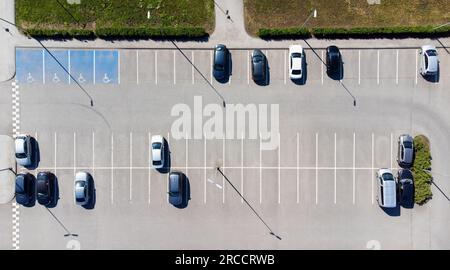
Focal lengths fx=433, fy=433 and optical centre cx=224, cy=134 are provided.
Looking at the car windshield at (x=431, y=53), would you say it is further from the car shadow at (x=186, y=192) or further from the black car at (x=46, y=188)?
the black car at (x=46, y=188)

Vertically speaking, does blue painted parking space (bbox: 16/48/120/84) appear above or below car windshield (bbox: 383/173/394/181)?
above

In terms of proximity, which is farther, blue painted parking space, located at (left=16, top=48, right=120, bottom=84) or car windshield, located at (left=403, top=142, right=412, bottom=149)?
blue painted parking space, located at (left=16, top=48, right=120, bottom=84)

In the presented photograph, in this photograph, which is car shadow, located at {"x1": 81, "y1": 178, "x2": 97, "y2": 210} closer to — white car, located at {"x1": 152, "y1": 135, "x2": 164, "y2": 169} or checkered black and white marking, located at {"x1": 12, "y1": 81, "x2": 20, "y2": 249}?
white car, located at {"x1": 152, "y1": 135, "x2": 164, "y2": 169}

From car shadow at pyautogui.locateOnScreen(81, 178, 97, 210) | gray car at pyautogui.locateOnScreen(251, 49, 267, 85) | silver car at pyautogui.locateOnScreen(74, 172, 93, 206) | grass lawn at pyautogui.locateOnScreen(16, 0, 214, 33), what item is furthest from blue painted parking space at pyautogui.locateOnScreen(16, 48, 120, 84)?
gray car at pyautogui.locateOnScreen(251, 49, 267, 85)

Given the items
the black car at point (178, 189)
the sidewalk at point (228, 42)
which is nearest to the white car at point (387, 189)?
the sidewalk at point (228, 42)

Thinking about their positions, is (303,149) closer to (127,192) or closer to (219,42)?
(219,42)

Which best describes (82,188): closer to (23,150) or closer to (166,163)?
(23,150)
